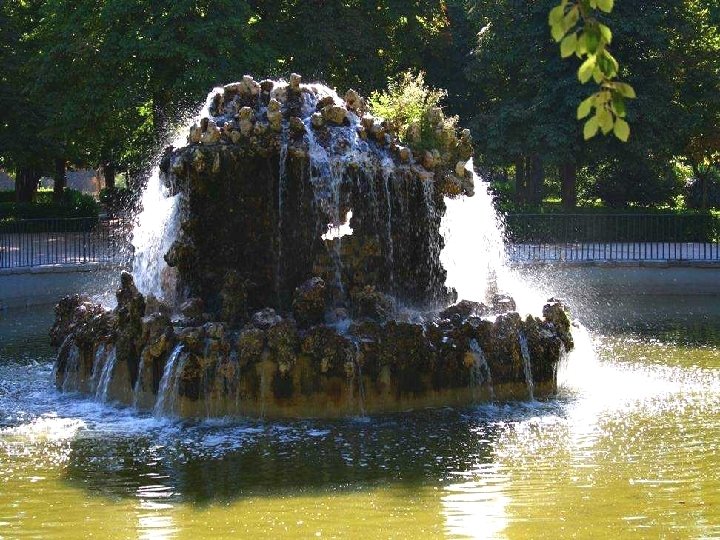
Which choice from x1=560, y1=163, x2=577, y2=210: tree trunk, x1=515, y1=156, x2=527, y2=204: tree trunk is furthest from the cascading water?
x1=515, y1=156, x2=527, y2=204: tree trunk

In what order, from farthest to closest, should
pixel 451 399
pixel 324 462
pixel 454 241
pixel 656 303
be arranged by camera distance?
pixel 656 303, pixel 454 241, pixel 451 399, pixel 324 462

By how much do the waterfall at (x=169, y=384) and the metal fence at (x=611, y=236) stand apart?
1752 cm

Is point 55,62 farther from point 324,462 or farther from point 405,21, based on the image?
point 324,462

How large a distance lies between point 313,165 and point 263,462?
5.16m

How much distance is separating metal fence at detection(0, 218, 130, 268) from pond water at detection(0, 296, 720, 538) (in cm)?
1361

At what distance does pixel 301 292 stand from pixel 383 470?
3.88 metres

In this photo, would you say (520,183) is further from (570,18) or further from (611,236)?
(570,18)

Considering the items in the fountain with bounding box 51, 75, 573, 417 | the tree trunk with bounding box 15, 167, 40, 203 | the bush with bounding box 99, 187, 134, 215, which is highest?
the tree trunk with bounding box 15, 167, 40, 203

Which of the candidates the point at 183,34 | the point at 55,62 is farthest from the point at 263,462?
the point at 55,62

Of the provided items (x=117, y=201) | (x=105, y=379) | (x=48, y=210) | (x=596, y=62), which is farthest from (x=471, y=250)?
(x=117, y=201)

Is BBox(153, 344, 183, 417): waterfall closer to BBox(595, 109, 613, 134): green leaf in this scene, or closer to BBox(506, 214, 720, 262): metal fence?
BBox(595, 109, 613, 134): green leaf

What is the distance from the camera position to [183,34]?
117 ft

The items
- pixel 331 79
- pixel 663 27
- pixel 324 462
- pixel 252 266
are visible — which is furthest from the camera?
pixel 331 79

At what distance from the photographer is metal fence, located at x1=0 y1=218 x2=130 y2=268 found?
31.2 m
